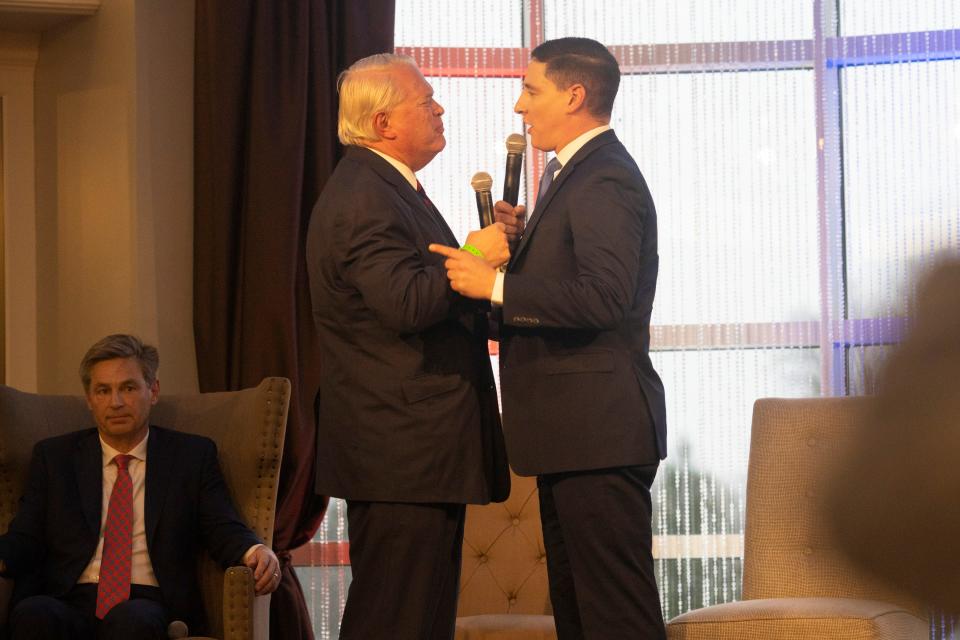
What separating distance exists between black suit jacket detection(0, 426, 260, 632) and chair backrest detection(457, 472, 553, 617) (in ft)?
2.71

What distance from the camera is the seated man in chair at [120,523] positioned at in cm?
295

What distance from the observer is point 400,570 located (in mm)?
2320

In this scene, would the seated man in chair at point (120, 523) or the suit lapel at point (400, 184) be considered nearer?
the suit lapel at point (400, 184)

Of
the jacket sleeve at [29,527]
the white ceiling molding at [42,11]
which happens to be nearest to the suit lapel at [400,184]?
the jacket sleeve at [29,527]

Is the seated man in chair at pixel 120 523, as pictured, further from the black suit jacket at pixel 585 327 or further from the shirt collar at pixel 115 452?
the black suit jacket at pixel 585 327

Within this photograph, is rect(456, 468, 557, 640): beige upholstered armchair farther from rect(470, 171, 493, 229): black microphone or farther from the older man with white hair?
rect(470, 171, 493, 229): black microphone

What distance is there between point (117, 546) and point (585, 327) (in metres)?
1.50

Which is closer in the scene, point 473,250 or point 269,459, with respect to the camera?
point 473,250

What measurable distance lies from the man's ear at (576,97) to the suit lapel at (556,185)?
0.29 ft

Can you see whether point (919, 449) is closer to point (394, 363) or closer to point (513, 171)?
point (394, 363)

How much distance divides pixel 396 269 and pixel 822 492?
1.85 metres

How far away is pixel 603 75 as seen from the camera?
2502 millimetres

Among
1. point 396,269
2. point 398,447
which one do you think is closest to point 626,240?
point 396,269

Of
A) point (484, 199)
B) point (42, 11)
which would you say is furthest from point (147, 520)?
point (42, 11)
